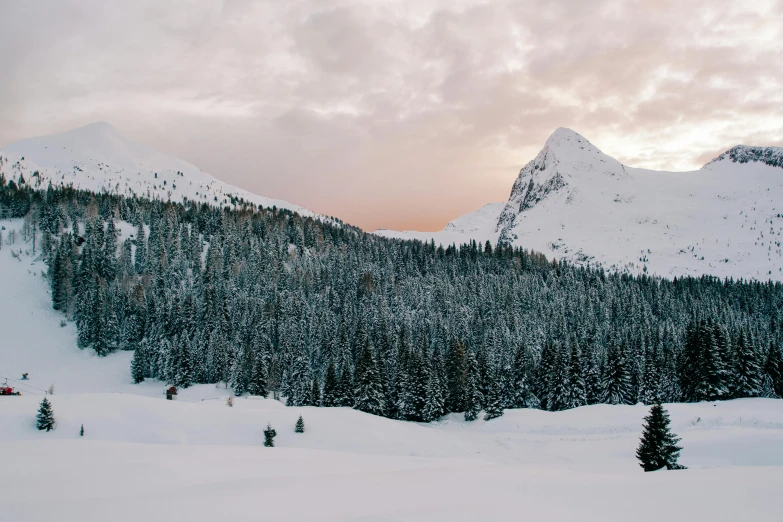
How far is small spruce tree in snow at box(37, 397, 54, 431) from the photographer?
3228 cm

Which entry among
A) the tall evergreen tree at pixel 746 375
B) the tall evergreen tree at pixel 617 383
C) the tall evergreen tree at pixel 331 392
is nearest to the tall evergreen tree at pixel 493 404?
the tall evergreen tree at pixel 617 383

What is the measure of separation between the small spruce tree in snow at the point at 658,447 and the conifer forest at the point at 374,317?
13.5 feet

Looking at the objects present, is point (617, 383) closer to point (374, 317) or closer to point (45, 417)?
point (374, 317)

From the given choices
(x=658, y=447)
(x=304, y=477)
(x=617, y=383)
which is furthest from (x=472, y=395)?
(x=304, y=477)

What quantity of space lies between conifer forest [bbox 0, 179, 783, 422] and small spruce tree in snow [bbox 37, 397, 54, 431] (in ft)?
129

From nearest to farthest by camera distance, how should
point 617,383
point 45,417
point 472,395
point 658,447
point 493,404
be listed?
point 658,447 → point 45,417 → point 493,404 → point 472,395 → point 617,383

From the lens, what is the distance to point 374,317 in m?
114

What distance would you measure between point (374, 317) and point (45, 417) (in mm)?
83919

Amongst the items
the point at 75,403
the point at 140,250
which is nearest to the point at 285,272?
the point at 140,250

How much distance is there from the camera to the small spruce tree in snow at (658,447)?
30469 mm

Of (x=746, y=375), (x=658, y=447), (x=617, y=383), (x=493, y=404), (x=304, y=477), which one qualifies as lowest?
(x=493, y=404)

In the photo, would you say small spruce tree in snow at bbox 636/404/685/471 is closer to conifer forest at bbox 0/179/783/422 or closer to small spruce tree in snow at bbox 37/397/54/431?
conifer forest at bbox 0/179/783/422

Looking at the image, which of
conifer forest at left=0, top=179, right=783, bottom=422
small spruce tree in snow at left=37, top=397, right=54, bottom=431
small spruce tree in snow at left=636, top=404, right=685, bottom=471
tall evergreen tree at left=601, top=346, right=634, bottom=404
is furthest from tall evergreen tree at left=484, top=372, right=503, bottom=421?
small spruce tree in snow at left=37, top=397, right=54, bottom=431

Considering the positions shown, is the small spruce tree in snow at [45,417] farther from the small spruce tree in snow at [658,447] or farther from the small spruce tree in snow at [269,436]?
the small spruce tree in snow at [658,447]
